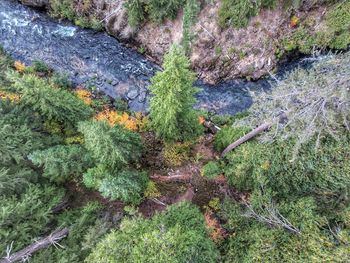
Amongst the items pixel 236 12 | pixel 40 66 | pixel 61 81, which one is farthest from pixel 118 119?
pixel 236 12

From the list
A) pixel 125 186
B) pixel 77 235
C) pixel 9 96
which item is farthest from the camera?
pixel 9 96

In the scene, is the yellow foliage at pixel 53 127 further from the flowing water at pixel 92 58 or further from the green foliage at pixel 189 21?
the green foliage at pixel 189 21

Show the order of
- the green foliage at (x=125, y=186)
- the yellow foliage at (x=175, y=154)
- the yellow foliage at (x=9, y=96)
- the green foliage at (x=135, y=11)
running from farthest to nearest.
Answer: the green foliage at (x=135, y=11), the yellow foliage at (x=175, y=154), the yellow foliage at (x=9, y=96), the green foliage at (x=125, y=186)

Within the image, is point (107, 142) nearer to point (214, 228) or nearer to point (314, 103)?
point (214, 228)

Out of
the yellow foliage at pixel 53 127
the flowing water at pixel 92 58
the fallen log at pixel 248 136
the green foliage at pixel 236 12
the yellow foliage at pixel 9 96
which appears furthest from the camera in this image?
the flowing water at pixel 92 58

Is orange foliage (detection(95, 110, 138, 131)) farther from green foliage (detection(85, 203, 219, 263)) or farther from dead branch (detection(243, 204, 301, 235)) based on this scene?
dead branch (detection(243, 204, 301, 235))

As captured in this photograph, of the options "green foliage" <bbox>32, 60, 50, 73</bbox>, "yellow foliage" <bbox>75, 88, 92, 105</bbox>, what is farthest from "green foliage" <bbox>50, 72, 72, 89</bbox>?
"green foliage" <bbox>32, 60, 50, 73</bbox>

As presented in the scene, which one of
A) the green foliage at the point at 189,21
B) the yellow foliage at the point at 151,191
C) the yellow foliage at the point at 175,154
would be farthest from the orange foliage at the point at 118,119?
the green foliage at the point at 189,21
